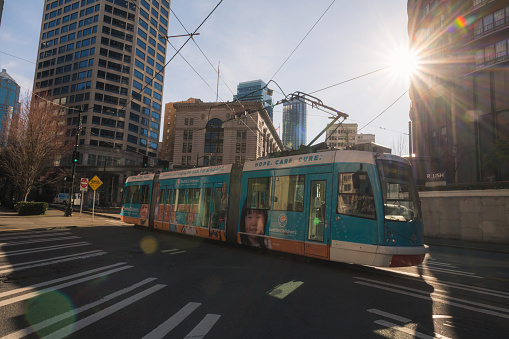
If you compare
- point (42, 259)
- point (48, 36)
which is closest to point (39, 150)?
point (42, 259)

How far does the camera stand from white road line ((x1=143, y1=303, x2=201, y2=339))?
3557mm

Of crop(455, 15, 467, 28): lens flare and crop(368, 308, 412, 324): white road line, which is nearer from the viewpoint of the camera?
crop(368, 308, 412, 324): white road line

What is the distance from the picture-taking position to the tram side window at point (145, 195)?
1620cm

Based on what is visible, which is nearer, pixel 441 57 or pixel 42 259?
pixel 42 259

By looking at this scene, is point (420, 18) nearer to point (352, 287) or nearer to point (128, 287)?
point (352, 287)

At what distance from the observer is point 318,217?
316 inches

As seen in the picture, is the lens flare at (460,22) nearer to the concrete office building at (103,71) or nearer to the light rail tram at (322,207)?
the light rail tram at (322,207)

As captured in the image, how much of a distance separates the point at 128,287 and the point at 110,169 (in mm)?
63332

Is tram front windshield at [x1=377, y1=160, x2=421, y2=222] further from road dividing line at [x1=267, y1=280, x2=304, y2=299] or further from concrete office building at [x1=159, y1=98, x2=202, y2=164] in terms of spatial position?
concrete office building at [x1=159, y1=98, x2=202, y2=164]

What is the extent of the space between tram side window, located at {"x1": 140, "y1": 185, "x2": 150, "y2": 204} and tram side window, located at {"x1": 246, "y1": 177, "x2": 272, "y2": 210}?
818cm

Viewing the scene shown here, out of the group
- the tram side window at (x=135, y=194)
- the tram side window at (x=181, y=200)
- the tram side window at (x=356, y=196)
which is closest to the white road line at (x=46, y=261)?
the tram side window at (x=181, y=200)

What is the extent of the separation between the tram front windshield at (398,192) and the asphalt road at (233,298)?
163 cm

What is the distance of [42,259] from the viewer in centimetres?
789

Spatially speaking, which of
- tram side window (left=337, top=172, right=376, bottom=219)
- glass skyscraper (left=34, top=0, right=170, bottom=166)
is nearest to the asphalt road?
tram side window (left=337, top=172, right=376, bottom=219)
